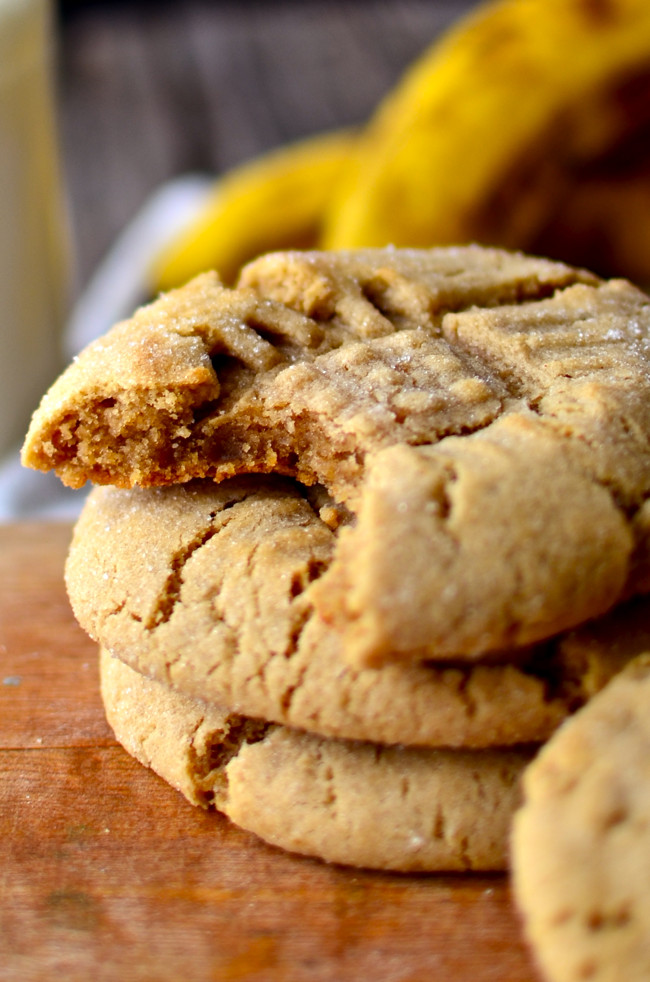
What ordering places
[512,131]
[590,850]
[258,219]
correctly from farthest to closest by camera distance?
1. [258,219]
2. [512,131]
3. [590,850]

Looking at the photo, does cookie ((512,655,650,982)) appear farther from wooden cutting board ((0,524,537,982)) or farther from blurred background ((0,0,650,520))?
blurred background ((0,0,650,520))

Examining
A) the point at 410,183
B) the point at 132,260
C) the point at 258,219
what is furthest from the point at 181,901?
the point at 132,260

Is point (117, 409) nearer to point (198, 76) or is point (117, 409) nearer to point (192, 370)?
point (192, 370)

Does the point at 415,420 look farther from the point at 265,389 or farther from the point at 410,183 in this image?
the point at 410,183

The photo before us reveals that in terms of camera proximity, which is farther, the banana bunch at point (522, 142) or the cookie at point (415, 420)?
the banana bunch at point (522, 142)

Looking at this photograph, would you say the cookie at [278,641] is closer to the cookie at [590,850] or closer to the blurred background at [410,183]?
the cookie at [590,850]

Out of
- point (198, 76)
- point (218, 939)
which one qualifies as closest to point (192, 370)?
point (218, 939)

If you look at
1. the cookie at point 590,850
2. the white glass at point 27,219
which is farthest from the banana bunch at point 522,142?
the cookie at point 590,850
